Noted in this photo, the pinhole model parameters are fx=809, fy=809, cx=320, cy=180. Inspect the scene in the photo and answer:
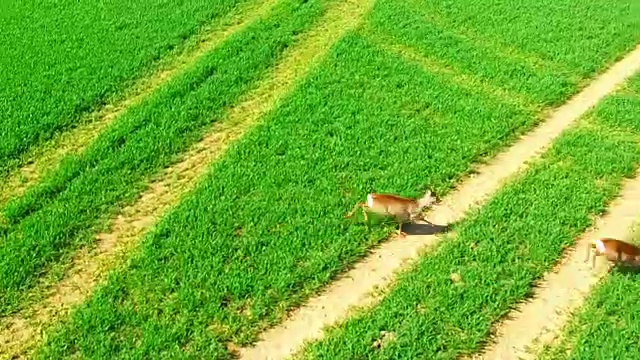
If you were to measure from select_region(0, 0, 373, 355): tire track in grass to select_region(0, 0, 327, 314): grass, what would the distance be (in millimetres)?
166

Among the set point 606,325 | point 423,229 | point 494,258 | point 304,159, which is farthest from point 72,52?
point 606,325

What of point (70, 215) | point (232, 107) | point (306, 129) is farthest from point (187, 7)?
point (70, 215)

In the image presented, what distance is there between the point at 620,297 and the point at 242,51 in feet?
23.3

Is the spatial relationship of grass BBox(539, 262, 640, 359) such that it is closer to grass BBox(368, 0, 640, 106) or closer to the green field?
the green field

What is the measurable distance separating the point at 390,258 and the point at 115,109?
490 centimetres

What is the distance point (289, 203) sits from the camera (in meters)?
→ 9.43

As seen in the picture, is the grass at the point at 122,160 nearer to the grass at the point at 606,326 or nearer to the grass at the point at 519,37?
the grass at the point at 519,37

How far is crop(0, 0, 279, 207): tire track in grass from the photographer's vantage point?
391 inches

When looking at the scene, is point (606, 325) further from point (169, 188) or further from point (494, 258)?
point (169, 188)

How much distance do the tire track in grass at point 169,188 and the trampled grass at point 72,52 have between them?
183 centimetres

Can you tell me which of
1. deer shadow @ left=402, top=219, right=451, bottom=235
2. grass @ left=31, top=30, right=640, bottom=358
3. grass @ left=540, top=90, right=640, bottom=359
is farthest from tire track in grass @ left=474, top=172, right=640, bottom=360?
deer shadow @ left=402, top=219, right=451, bottom=235

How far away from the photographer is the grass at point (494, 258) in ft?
25.3

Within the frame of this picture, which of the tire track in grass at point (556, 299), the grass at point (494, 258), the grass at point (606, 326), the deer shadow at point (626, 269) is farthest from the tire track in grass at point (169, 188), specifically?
the deer shadow at point (626, 269)

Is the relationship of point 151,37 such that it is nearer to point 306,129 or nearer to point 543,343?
point 306,129
